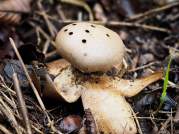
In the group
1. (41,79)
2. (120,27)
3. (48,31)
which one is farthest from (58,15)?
(41,79)

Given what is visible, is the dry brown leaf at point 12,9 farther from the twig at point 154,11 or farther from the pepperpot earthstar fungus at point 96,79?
the twig at point 154,11

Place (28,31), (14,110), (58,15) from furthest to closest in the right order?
(58,15)
(28,31)
(14,110)

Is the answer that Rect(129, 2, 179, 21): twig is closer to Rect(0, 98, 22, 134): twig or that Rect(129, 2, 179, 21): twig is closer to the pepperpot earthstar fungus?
the pepperpot earthstar fungus

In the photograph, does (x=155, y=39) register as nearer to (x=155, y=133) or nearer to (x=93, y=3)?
(x=93, y=3)

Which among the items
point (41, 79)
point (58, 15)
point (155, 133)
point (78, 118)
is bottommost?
point (155, 133)

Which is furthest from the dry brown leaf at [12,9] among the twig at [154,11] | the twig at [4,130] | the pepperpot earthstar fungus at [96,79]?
the twig at [4,130]

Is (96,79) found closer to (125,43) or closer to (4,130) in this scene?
(4,130)

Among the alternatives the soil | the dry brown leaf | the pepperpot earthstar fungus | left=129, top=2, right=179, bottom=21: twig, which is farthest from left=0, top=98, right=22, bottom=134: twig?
left=129, top=2, right=179, bottom=21: twig

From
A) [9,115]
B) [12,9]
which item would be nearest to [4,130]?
[9,115]
